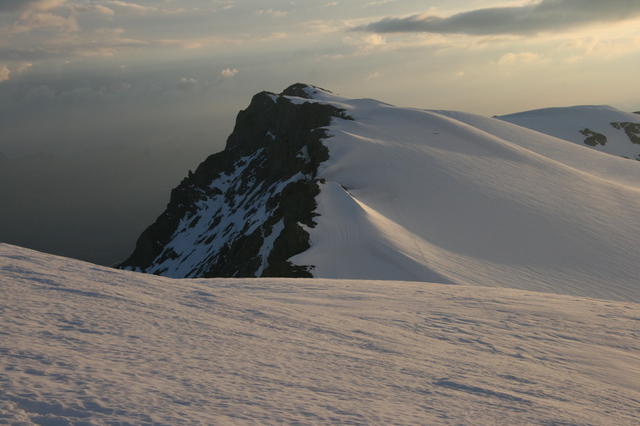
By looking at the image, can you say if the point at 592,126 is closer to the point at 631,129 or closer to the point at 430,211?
the point at 631,129

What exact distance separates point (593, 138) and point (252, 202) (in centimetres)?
7893

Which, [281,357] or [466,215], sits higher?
[466,215]

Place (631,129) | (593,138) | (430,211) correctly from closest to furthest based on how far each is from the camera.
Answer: (430,211)
(593,138)
(631,129)

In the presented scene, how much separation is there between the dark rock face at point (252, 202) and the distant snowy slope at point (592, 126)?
56.7 m

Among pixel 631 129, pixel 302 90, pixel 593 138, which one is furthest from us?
pixel 631 129

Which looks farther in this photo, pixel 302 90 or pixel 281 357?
pixel 302 90

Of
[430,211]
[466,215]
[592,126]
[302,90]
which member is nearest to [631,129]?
[592,126]

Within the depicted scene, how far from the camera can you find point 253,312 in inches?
453

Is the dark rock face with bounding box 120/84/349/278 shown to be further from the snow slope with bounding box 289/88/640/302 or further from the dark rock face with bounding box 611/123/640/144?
the dark rock face with bounding box 611/123/640/144

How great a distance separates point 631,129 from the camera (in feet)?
388

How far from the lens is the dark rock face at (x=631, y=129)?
115562 mm

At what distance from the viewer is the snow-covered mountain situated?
33281mm

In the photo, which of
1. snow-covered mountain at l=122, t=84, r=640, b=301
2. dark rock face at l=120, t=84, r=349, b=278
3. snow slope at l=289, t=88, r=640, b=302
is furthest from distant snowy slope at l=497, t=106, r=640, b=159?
dark rock face at l=120, t=84, r=349, b=278

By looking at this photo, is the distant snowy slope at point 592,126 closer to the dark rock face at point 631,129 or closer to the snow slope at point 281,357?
the dark rock face at point 631,129
